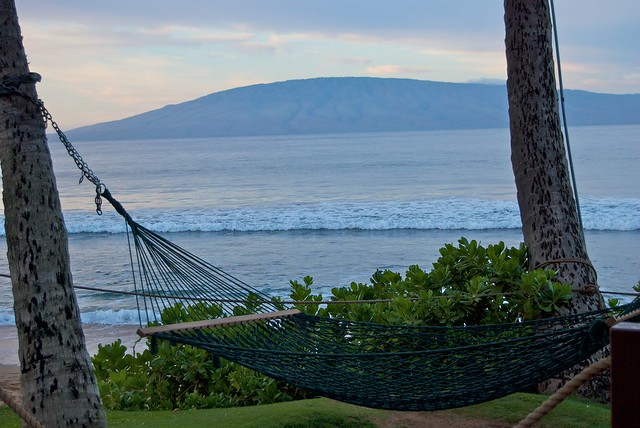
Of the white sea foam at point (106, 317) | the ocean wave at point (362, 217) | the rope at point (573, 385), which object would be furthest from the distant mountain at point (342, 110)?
the rope at point (573, 385)

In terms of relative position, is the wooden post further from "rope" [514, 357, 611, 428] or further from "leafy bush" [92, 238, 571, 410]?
"leafy bush" [92, 238, 571, 410]

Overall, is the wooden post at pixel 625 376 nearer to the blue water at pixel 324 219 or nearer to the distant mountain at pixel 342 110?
the blue water at pixel 324 219

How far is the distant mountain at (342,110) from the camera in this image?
90.9 meters

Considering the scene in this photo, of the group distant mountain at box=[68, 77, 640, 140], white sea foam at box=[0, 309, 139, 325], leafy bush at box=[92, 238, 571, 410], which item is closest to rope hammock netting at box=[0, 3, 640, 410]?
leafy bush at box=[92, 238, 571, 410]

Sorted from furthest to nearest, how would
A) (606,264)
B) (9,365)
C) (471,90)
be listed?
(471,90), (606,264), (9,365)

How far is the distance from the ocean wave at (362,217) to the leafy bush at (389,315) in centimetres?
1014

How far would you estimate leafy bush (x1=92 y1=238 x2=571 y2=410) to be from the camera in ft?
11.7

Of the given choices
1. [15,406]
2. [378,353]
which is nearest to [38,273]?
[15,406]

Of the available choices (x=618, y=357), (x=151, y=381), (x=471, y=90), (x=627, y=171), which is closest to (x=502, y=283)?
(x=151, y=381)

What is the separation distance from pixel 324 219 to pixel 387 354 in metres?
13.1

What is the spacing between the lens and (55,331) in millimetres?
2229

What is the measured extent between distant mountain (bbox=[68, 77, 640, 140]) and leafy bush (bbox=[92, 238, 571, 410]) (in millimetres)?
85326

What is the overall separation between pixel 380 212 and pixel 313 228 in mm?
2169

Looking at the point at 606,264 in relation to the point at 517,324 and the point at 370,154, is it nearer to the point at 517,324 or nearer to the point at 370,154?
the point at 517,324
